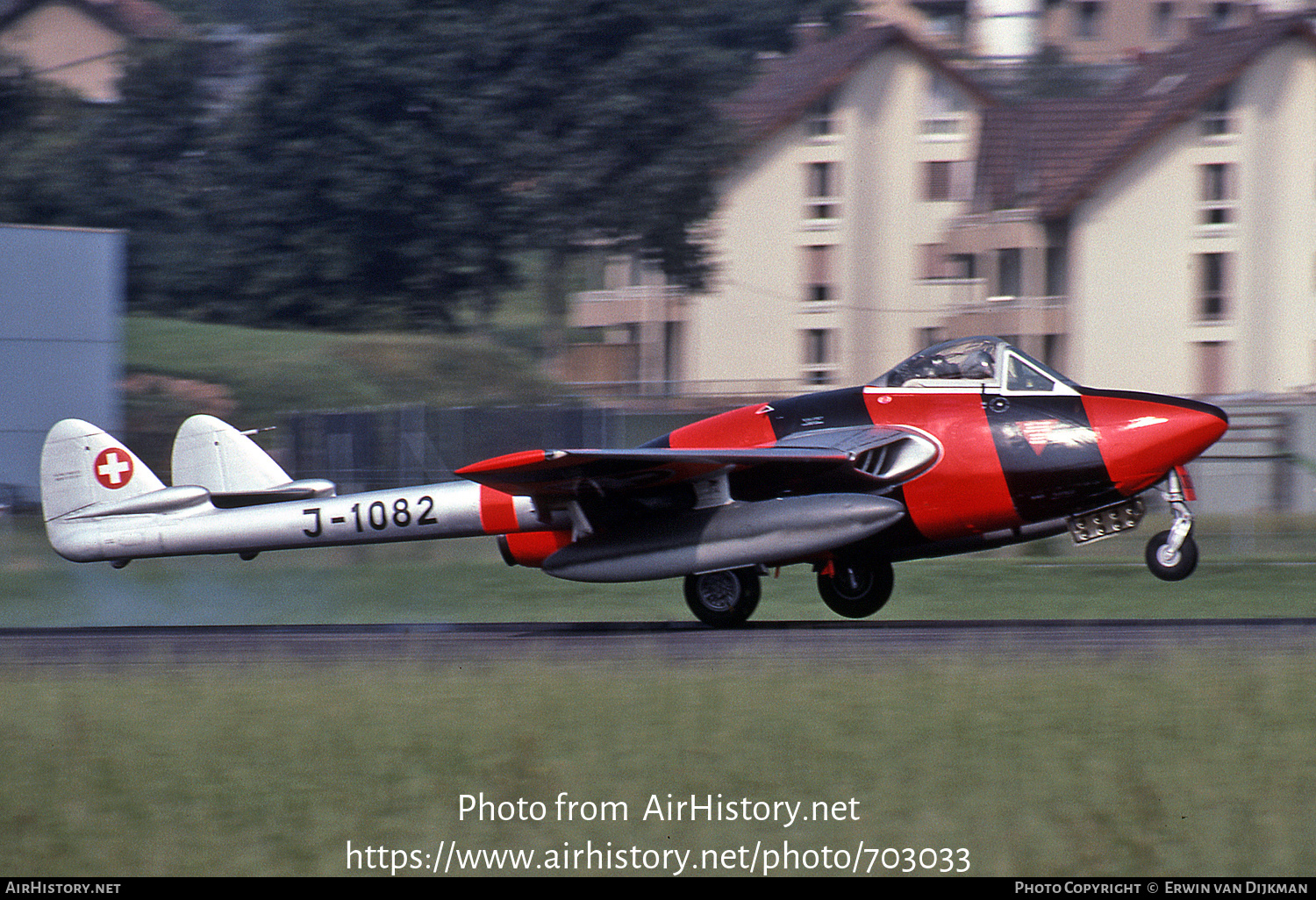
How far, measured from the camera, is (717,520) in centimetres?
1288

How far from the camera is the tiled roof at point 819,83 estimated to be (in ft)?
168

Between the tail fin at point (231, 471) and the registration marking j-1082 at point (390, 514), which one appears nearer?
the registration marking j-1082 at point (390, 514)

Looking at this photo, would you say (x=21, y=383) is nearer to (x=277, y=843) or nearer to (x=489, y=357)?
(x=489, y=357)

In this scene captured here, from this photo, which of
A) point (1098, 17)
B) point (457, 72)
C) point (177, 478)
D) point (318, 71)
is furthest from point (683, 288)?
point (1098, 17)

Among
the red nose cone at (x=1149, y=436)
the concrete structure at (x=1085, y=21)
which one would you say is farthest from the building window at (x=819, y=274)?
the red nose cone at (x=1149, y=436)

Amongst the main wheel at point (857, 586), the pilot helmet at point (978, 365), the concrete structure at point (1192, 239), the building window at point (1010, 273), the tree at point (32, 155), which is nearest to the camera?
the pilot helmet at point (978, 365)

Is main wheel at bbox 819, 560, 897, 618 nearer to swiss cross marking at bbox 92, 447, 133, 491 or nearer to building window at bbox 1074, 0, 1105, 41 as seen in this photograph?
swiss cross marking at bbox 92, 447, 133, 491

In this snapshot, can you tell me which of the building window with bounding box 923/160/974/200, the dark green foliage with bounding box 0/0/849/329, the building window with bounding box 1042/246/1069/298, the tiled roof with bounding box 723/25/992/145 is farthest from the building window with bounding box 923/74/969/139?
the building window with bounding box 1042/246/1069/298

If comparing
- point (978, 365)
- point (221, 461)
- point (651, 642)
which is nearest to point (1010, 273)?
point (978, 365)

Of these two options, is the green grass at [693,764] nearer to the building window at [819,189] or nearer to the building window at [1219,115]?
the building window at [1219,115]

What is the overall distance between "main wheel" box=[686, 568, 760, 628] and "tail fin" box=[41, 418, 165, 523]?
233 inches

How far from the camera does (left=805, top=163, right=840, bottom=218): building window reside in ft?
170

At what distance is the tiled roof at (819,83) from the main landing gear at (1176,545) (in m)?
39.4

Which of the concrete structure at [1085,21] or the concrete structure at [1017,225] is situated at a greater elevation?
the concrete structure at [1085,21]
